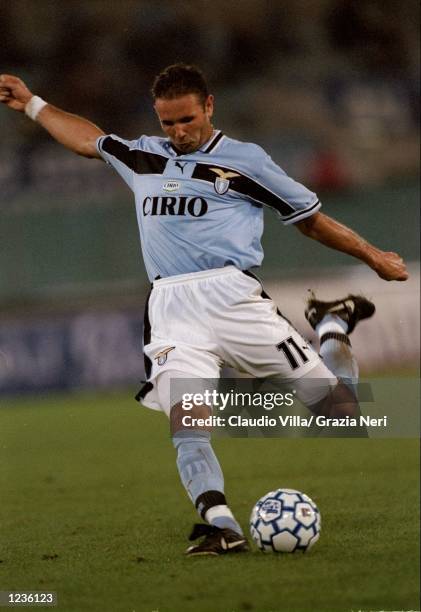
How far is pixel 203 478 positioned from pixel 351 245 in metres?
1.16

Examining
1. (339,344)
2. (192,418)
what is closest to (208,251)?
(192,418)

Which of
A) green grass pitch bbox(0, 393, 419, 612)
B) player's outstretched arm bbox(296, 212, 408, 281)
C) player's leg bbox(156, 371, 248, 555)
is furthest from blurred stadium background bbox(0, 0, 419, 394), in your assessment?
player's leg bbox(156, 371, 248, 555)

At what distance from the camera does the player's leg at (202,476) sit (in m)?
4.38

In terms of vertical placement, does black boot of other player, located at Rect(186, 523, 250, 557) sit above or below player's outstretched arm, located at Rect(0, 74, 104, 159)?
below

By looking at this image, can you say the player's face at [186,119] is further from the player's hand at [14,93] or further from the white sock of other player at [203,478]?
the white sock of other player at [203,478]

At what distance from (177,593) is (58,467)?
Answer: 14.5 feet

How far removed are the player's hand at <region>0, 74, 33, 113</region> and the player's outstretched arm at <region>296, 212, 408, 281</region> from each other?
1.48m

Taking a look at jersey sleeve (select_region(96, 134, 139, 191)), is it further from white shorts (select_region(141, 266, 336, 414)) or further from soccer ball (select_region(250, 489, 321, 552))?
soccer ball (select_region(250, 489, 321, 552))

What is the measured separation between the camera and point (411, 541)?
4.47m

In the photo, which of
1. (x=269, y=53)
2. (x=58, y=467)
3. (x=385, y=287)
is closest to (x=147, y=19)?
(x=269, y=53)

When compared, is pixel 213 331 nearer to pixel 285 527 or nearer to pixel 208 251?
pixel 208 251

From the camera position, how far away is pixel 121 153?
16.4ft

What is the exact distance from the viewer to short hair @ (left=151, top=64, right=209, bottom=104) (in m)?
4.53

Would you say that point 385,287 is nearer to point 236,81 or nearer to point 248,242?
point 236,81
